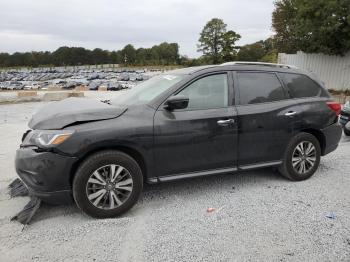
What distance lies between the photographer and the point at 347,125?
7539 mm

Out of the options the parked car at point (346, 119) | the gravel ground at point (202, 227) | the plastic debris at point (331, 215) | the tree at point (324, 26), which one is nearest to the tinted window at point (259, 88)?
the gravel ground at point (202, 227)

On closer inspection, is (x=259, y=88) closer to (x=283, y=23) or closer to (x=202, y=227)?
(x=202, y=227)

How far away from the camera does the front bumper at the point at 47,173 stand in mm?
3469

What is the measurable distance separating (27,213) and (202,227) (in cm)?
191

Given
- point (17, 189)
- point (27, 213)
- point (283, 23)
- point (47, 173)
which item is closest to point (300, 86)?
point (47, 173)

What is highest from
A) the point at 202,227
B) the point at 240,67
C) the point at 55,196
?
the point at 240,67

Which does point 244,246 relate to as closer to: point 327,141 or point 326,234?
point 326,234

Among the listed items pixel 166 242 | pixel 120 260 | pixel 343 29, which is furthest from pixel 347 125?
pixel 343 29

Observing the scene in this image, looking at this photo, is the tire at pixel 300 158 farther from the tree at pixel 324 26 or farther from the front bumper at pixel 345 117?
the tree at pixel 324 26

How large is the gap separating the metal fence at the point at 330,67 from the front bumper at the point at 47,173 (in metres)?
19.5

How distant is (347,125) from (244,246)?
5.53m

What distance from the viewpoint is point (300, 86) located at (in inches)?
195

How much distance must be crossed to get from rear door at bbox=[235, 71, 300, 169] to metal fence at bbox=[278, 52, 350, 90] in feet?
56.4

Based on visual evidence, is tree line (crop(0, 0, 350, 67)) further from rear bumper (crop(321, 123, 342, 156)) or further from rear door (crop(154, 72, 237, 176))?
rear door (crop(154, 72, 237, 176))
